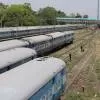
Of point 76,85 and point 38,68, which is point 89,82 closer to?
point 76,85

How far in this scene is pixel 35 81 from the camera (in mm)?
9211

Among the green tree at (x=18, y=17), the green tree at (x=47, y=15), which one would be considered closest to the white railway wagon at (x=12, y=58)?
the green tree at (x=18, y=17)

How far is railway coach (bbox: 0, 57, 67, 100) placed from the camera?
304 inches

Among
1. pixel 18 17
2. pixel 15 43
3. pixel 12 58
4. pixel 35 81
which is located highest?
pixel 35 81

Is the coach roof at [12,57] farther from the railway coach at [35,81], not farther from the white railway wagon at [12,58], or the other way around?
the railway coach at [35,81]

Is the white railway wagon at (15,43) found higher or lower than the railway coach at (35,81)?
lower

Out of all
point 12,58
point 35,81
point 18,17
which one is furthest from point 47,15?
point 35,81

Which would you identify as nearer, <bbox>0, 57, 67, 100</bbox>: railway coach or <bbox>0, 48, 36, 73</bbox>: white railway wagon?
<bbox>0, 57, 67, 100</bbox>: railway coach

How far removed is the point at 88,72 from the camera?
75.2 feet

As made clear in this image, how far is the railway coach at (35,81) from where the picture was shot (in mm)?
7720

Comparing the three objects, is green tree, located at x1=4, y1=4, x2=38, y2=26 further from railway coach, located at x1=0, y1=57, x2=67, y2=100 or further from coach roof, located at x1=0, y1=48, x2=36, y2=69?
railway coach, located at x1=0, y1=57, x2=67, y2=100

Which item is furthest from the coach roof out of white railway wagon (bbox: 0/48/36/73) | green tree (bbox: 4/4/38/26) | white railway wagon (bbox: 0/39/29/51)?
green tree (bbox: 4/4/38/26)

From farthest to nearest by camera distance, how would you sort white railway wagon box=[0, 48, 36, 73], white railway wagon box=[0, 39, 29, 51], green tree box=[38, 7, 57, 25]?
green tree box=[38, 7, 57, 25], white railway wagon box=[0, 39, 29, 51], white railway wagon box=[0, 48, 36, 73]

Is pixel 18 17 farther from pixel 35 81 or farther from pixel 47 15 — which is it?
pixel 35 81
